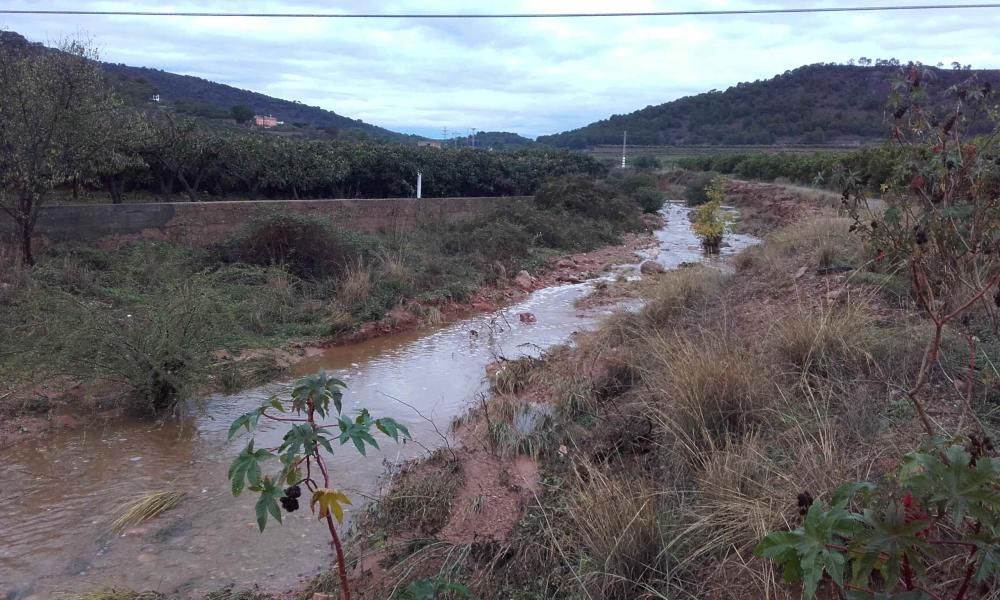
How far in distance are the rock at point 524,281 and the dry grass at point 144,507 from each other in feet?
34.8

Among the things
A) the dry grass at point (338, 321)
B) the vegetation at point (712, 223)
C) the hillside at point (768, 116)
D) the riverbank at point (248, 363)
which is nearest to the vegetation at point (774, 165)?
the vegetation at point (712, 223)

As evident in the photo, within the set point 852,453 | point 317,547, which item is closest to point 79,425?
point 317,547

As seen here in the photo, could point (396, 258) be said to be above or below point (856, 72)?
below

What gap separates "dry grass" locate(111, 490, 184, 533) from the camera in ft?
16.8

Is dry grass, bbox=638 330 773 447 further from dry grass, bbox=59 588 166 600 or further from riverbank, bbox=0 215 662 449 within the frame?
riverbank, bbox=0 215 662 449

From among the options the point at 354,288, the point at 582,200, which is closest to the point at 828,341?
the point at 354,288

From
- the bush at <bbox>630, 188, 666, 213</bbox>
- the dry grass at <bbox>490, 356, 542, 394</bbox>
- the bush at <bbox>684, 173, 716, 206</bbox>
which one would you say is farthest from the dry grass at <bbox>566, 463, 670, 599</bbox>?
the bush at <bbox>684, 173, 716, 206</bbox>

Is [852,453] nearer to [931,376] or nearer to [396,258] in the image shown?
[931,376]

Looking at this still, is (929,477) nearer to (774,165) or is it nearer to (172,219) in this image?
(172,219)

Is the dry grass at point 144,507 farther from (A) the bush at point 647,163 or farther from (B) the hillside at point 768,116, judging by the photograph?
(A) the bush at point 647,163

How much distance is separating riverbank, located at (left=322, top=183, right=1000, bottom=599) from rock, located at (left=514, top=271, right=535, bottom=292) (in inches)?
303

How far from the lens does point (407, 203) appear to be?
63.4 feet

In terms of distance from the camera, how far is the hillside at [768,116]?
189ft

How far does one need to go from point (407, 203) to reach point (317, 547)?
15199 mm
